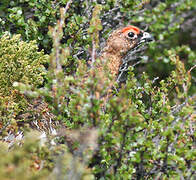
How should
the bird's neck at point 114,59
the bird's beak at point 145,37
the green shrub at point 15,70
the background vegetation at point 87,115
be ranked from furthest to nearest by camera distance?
the bird's beak at point 145,37 → the bird's neck at point 114,59 → the green shrub at point 15,70 → the background vegetation at point 87,115

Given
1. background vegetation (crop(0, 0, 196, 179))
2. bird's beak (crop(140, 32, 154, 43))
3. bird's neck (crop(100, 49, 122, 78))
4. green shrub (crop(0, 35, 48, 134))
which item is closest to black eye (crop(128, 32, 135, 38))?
bird's beak (crop(140, 32, 154, 43))

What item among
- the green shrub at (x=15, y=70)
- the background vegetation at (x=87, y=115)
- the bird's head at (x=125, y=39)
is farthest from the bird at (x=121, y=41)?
the green shrub at (x=15, y=70)

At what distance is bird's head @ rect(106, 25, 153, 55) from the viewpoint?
13.2 feet

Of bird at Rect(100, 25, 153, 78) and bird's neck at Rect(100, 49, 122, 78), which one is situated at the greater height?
bird at Rect(100, 25, 153, 78)

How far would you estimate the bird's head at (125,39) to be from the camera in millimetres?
4023

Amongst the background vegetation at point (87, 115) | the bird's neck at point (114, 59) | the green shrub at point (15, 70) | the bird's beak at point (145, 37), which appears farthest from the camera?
the bird's beak at point (145, 37)

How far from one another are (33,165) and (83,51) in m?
1.65

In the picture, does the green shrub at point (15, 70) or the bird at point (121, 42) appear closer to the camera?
the green shrub at point (15, 70)

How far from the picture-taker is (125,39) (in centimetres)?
411

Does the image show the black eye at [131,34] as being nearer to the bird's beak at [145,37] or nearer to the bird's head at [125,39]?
the bird's head at [125,39]

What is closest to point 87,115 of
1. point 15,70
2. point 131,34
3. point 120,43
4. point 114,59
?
point 15,70

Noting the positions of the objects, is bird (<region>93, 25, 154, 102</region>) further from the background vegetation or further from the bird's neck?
the background vegetation

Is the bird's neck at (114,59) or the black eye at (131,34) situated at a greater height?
the black eye at (131,34)

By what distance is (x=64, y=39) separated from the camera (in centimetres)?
366
